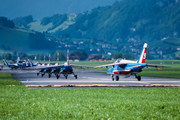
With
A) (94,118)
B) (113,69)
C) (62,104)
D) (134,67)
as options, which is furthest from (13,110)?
(113,69)

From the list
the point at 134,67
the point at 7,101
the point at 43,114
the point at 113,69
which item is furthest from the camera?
the point at 113,69

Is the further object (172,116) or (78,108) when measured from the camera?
(78,108)

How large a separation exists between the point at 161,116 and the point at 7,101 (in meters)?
10.3

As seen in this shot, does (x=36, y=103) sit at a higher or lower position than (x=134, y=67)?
lower

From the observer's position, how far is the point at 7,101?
21188 mm

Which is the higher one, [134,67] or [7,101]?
[134,67]

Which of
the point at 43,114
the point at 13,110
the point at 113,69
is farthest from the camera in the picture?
the point at 113,69

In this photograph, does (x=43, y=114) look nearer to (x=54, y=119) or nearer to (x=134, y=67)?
(x=54, y=119)

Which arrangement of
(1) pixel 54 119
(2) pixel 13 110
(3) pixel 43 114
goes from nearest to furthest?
(1) pixel 54 119 → (3) pixel 43 114 → (2) pixel 13 110

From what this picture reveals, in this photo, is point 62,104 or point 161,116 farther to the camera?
point 62,104

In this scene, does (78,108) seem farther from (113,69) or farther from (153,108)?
(113,69)

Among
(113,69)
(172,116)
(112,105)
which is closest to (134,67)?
(113,69)

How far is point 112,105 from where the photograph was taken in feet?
62.4

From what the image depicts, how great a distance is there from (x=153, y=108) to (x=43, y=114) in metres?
5.98
